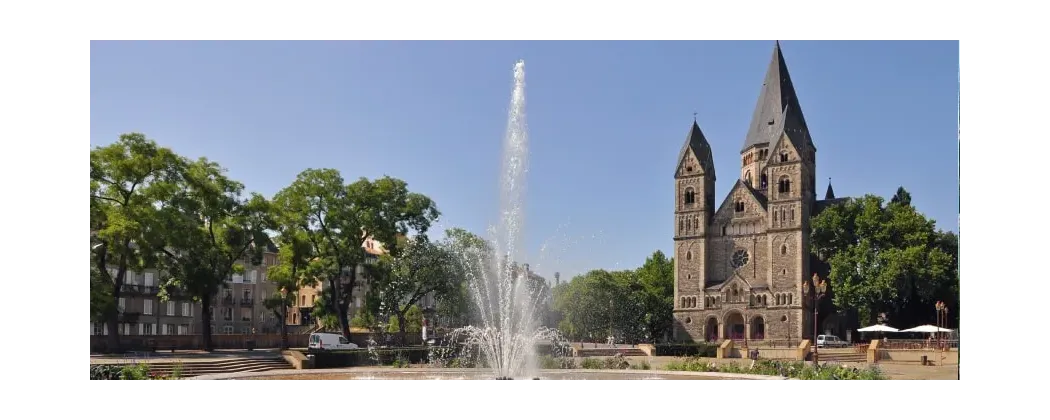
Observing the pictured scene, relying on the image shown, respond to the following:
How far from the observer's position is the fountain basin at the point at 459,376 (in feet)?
103

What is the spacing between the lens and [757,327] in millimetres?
77062

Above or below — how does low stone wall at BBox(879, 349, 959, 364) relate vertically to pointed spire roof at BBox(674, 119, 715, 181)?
below

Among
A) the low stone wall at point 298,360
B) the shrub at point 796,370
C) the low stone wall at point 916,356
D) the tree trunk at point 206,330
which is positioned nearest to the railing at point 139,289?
the tree trunk at point 206,330

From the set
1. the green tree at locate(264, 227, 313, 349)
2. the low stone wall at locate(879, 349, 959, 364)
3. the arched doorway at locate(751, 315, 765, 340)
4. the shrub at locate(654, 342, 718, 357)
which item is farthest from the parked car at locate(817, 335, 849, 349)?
the green tree at locate(264, 227, 313, 349)

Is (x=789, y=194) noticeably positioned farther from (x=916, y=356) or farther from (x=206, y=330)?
(x=206, y=330)

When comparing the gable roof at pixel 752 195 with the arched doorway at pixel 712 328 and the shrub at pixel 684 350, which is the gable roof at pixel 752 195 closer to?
the arched doorway at pixel 712 328

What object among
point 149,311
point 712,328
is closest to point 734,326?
point 712,328

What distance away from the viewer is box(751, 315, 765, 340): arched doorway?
251ft

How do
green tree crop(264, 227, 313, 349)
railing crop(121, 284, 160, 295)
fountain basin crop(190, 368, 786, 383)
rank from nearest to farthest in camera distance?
1. fountain basin crop(190, 368, 786, 383)
2. green tree crop(264, 227, 313, 349)
3. railing crop(121, 284, 160, 295)

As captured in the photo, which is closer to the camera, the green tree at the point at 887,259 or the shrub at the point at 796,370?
the shrub at the point at 796,370

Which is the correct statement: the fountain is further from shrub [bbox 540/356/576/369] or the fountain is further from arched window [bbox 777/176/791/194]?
arched window [bbox 777/176/791/194]

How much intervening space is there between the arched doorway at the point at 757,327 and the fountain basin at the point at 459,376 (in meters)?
40.2

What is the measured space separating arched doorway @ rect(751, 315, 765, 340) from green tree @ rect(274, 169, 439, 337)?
3127 cm

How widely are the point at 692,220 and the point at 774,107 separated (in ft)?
42.7
